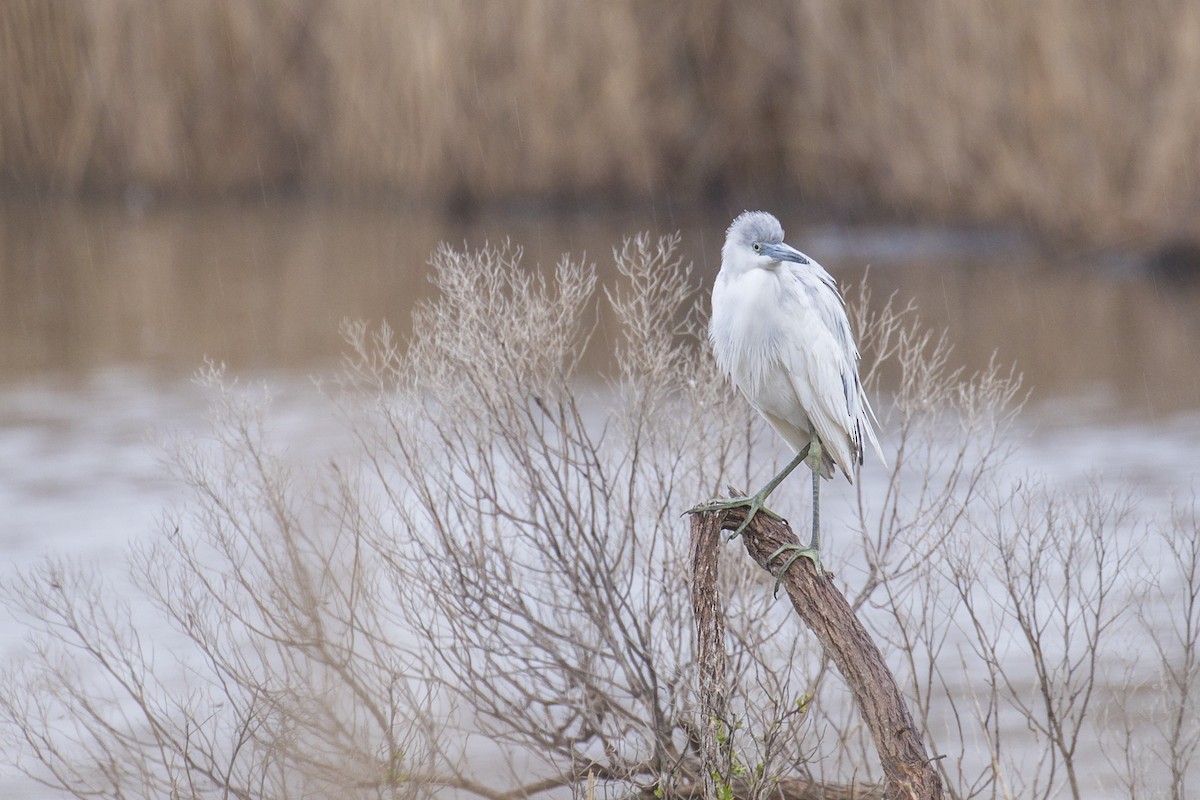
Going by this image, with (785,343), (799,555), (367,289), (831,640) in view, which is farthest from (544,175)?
(831,640)

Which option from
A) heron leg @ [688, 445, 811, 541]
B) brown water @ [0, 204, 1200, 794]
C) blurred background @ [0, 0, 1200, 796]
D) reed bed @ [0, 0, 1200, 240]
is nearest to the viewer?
heron leg @ [688, 445, 811, 541]

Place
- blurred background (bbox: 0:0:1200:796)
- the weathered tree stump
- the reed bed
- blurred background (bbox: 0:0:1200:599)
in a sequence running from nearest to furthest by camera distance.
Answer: the weathered tree stump < blurred background (bbox: 0:0:1200:796) < blurred background (bbox: 0:0:1200:599) < the reed bed

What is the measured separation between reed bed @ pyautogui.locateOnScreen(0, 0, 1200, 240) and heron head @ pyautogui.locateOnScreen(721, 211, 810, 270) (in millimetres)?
9348

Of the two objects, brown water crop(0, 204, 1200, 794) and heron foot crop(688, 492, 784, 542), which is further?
brown water crop(0, 204, 1200, 794)

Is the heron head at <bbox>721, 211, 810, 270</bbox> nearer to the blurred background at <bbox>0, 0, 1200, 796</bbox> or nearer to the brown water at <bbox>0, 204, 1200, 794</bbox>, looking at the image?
the brown water at <bbox>0, 204, 1200, 794</bbox>

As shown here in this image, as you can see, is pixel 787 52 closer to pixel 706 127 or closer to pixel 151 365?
pixel 706 127

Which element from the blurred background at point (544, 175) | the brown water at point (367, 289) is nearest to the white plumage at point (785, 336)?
the blurred background at point (544, 175)

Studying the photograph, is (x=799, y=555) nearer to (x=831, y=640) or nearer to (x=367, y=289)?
(x=831, y=640)

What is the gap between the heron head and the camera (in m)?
3.59

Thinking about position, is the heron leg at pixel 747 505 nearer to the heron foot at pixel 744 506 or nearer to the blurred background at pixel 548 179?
the heron foot at pixel 744 506

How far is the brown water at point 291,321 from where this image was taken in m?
8.77

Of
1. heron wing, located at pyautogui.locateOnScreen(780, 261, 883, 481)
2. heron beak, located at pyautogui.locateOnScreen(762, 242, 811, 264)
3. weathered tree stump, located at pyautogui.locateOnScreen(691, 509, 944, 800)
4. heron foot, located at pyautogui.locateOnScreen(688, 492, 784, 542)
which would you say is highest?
heron beak, located at pyautogui.locateOnScreen(762, 242, 811, 264)

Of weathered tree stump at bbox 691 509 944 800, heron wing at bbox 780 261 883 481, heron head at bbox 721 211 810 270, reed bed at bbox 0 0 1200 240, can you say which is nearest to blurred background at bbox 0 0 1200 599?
reed bed at bbox 0 0 1200 240

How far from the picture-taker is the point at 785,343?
3658 millimetres
